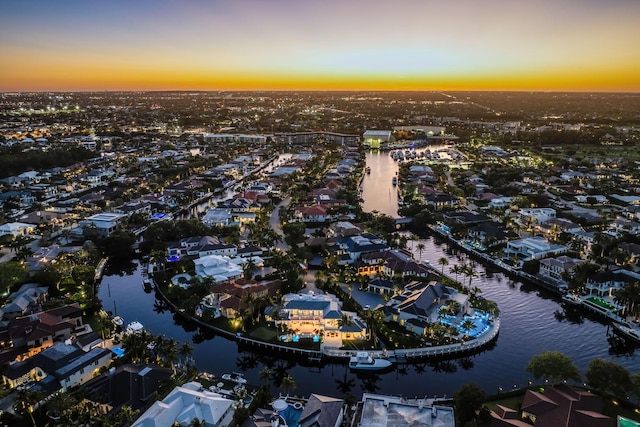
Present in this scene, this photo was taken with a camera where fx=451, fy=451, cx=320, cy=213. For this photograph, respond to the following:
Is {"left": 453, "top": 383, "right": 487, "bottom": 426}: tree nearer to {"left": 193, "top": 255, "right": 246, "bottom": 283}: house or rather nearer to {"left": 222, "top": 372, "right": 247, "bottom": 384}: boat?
A: {"left": 222, "top": 372, "right": 247, "bottom": 384}: boat

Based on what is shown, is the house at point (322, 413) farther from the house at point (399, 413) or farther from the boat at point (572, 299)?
the boat at point (572, 299)

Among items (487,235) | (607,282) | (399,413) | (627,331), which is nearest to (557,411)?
(399,413)

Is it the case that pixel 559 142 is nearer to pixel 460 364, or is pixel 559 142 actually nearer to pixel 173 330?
pixel 460 364

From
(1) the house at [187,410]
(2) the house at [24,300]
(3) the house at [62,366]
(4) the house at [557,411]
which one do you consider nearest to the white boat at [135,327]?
(3) the house at [62,366]

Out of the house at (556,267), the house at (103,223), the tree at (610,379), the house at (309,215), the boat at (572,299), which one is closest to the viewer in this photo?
the tree at (610,379)

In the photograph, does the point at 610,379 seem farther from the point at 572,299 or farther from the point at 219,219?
the point at 219,219

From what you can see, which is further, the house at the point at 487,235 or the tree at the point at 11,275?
the house at the point at 487,235

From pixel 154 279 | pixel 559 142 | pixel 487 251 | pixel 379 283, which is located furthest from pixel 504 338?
pixel 559 142
